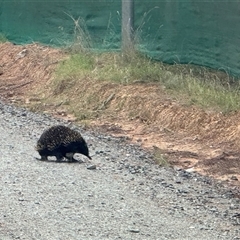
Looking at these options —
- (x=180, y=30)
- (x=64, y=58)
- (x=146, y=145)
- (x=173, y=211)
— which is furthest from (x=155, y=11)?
(x=173, y=211)

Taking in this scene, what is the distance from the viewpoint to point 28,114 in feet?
40.7

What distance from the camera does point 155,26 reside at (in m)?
14.0

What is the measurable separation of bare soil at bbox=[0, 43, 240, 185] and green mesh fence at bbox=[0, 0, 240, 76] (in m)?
1.04

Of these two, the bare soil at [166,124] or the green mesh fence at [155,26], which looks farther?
the green mesh fence at [155,26]

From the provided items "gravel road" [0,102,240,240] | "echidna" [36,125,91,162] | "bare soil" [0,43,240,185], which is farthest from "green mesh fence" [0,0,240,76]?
"echidna" [36,125,91,162]

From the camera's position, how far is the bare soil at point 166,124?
9.63 meters

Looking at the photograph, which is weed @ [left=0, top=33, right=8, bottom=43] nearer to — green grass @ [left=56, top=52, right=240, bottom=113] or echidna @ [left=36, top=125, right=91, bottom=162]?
green grass @ [left=56, top=52, right=240, bottom=113]

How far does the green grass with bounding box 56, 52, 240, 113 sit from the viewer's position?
1145 cm

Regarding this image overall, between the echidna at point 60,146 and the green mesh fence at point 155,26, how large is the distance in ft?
11.9

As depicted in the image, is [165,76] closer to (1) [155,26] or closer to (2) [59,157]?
(1) [155,26]

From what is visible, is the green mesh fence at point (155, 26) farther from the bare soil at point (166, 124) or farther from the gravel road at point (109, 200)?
the gravel road at point (109, 200)

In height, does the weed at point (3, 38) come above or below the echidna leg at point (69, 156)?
below

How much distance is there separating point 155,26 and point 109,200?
Result: 6.81 meters

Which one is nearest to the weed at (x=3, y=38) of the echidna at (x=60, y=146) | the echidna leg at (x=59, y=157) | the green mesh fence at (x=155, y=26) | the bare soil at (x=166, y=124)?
the green mesh fence at (x=155, y=26)
